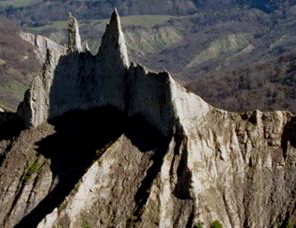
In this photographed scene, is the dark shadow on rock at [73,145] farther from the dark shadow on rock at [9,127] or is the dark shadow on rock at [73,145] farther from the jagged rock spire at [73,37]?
the jagged rock spire at [73,37]

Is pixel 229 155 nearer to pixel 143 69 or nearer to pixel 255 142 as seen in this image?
pixel 255 142

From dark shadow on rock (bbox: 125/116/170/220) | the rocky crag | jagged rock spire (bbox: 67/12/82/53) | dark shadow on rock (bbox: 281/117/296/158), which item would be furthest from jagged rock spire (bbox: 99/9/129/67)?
dark shadow on rock (bbox: 281/117/296/158)

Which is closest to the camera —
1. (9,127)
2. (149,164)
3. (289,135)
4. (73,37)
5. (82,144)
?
(149,164)

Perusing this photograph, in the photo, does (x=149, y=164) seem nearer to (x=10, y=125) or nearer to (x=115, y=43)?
(x=115, y=43)

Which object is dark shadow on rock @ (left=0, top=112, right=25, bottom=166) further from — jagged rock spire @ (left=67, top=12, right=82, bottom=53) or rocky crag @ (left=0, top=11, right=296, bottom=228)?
jagged rock spire @ (left=67, top=12, right=82, bottom=53)

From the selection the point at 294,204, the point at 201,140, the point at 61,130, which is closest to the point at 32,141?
the point at 61,130

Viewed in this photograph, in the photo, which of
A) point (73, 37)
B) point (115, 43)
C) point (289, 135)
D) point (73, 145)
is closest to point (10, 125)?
point (73, 145)

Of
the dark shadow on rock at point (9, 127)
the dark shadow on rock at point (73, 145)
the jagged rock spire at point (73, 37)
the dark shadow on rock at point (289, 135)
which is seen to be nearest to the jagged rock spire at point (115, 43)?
the dark shadow on rock at point (73, 145)
